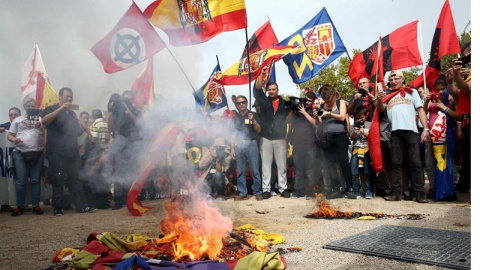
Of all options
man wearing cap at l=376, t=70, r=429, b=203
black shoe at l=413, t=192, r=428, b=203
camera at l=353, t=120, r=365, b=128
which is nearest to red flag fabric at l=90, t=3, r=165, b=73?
camera at l=353, t=120, r=365, b=128

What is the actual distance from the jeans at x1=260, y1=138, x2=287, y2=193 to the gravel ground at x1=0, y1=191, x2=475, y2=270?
695mm

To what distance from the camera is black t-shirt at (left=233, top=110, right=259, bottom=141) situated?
25.9ft

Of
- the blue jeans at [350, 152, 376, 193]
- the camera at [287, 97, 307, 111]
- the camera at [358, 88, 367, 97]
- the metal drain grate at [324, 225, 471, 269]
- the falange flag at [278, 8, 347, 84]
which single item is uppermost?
the falange flag at [278, 8, 347, 84]

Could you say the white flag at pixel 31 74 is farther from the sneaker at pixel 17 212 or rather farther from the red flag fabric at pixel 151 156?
the red flag fabric at pixel 151 156

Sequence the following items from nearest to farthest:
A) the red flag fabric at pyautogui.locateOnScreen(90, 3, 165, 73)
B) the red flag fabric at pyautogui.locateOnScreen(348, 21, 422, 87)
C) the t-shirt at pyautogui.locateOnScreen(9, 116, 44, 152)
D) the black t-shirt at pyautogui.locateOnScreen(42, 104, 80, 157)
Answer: the red flag fabric at pyautogui.locateOnScreen(90, 3, 165, 73)
the black t-shirt at pyautogui.locateOnScreen(42, 104, 80, 157)
the t-shirt at pyautogui.locateOnScreen(9, 116, 44, 152)
the red flag fabric at pyautogui.locateOnScreen(348, 21, 422, 87)

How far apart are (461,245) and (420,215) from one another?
1.77 metres

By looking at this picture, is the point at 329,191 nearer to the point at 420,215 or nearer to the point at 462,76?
the point at 420,215

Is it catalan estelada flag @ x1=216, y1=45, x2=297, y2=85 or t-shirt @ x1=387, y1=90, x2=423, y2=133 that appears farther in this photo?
catalan estelada flag @ x1=216, y1=45, x2=297, y2=85

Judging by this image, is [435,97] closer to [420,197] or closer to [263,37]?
[420,197]

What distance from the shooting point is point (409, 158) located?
680 centimetres

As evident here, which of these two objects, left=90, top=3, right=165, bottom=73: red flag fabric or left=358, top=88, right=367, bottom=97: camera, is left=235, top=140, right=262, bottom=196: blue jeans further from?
left=90, top=3, right=165, bottom=73: red flag fabric

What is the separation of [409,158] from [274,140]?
9.28 ft

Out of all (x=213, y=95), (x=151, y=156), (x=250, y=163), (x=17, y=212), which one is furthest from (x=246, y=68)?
(x=17, y=212)

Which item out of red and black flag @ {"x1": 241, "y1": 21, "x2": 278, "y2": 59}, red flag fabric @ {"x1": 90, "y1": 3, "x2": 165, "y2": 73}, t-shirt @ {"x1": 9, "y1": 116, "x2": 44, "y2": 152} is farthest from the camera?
red and black flag @ {"x1": 241, "y1": 21, "x2": 278, "y2": 59}
